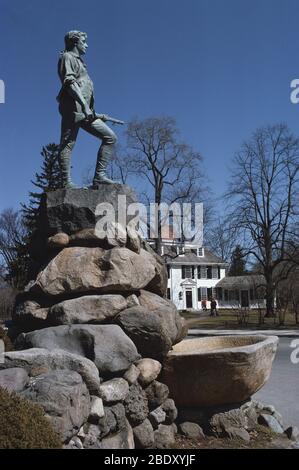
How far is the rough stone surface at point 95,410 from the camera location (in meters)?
5.06

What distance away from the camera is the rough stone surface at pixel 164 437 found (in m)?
6.28

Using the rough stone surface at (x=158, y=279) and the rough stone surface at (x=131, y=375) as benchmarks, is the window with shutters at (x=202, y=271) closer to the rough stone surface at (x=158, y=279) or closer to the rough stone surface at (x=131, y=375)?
the rough stone surface at (x=158, y=279)

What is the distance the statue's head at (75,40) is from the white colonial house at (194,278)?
175 feet

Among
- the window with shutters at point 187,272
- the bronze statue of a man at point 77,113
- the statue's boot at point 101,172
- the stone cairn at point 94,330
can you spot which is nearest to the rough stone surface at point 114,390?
the stone cairn at point 94,330

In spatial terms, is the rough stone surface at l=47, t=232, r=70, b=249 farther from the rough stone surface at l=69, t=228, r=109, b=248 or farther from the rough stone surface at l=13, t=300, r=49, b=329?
the rough stone surface at l=13, t=300, r=49, b=329

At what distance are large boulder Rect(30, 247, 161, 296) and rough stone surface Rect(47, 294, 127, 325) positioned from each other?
0.18 meters

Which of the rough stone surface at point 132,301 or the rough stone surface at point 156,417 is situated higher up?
the rough stone surface at point 132,301

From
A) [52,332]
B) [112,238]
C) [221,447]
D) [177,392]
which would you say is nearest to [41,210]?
[112,238]

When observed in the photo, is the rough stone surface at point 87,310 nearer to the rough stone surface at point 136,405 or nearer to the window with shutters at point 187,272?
the rough stone surface at point 136,405

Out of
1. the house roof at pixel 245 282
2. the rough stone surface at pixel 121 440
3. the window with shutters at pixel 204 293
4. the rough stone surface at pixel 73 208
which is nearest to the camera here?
the rough stone surface at pixel 121 440

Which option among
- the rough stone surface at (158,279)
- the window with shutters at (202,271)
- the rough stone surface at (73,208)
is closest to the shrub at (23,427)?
the rough stone surface at (73,208)

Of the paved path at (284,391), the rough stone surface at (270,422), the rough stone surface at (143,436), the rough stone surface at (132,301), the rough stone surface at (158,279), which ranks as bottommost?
the paved path at (284,391)

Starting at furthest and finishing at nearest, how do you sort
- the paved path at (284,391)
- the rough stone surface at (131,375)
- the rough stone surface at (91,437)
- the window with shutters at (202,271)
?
1. the window with shutters at (202,271)
2. the paved path at (284,391)
3. the rough stone surface at (131,375)
4. the rough stone surface at (91,437)

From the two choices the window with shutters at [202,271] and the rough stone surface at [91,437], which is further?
the window with shutters at [202,271]
